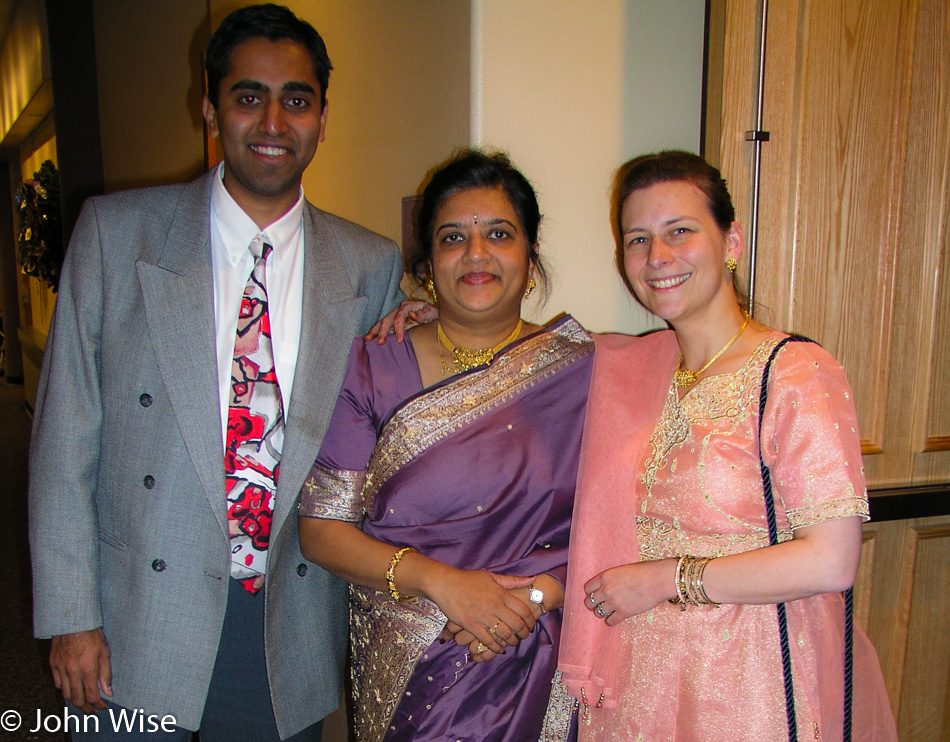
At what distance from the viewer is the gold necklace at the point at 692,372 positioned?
121cm

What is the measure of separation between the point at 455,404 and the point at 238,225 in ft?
1.84

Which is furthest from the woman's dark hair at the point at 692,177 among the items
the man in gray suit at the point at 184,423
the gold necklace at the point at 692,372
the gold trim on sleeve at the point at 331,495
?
the gold trim on sleeve at the point at 331,495

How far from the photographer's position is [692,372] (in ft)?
4.09

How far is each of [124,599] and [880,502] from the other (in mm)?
1732

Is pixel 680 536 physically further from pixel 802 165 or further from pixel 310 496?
pixel 802 165

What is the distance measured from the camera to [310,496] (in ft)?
4.23

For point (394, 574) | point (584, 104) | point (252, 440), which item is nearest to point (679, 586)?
point (394, 574)

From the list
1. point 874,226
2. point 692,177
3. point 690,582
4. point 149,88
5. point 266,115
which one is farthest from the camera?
point 149,88

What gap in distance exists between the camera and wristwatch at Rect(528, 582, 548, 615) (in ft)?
4.07

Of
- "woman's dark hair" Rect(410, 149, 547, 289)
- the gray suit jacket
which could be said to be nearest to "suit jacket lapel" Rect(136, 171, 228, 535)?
the gray suit jacket

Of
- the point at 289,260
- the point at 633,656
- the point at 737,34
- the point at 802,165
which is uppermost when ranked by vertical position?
the point at 737,34

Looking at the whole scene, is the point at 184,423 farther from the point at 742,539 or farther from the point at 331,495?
the point at 742,539

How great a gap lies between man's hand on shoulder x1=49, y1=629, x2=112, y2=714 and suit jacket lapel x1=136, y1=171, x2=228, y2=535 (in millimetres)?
311

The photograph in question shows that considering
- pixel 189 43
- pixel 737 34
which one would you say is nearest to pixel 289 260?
pixel 737 34
